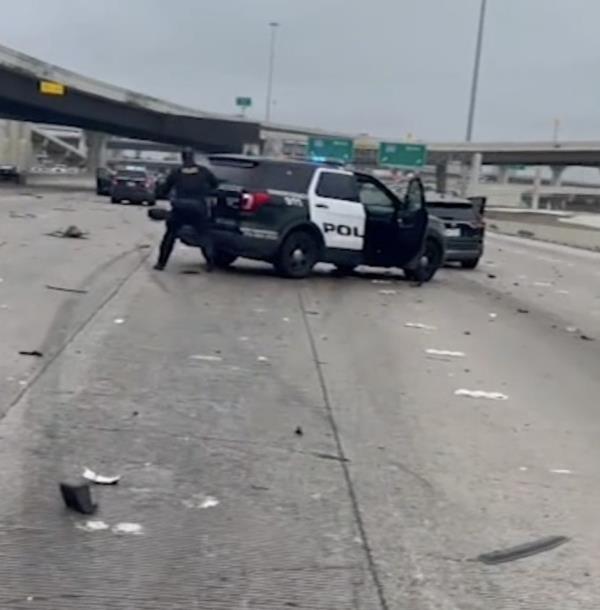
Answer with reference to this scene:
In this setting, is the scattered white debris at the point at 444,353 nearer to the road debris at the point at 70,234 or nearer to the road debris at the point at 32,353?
the road debris at the point at 32,353

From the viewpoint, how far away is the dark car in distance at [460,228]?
2847cm

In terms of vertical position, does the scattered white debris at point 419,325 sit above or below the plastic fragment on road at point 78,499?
below

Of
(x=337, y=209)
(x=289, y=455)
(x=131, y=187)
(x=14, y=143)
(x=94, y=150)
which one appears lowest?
(x=94, y=150)

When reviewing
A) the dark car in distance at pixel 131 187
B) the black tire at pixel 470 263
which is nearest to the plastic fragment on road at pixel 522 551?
the black tire at pixel 470 263

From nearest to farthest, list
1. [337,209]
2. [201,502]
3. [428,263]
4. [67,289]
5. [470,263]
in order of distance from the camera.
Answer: [201,502] < [67,289] < [337,209] < [428,263] < [470,263]

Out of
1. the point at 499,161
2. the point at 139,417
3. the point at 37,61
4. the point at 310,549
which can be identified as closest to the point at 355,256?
the point at 139,417

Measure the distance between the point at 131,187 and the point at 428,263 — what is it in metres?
36.1

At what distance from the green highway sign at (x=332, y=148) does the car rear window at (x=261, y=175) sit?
2675 inches

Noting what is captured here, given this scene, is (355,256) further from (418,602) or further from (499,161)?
(499,161)

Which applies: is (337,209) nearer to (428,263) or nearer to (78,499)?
(428,263)

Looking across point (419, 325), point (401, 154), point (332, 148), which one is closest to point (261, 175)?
point (419, 325)

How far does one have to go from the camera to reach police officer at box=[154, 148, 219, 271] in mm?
19953

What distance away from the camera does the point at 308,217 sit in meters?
20.9

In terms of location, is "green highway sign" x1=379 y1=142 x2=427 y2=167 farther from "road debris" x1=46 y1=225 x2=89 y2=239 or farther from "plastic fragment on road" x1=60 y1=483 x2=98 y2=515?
"plastic fragment on road" x1=60 y1=483 x2=98 y2=515
